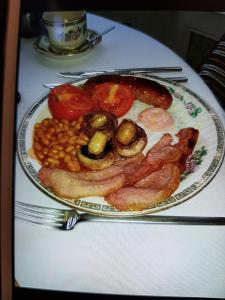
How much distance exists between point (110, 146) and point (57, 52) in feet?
1.28

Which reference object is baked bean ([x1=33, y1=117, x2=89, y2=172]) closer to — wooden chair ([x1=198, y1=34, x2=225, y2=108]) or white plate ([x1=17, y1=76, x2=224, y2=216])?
white plate ([x1=17, y1=76, x2=224, y2=216])

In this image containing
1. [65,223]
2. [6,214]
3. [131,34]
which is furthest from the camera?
[131,34]

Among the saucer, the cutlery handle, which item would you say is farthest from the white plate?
the saucer

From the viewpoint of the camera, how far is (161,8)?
0.45 meters

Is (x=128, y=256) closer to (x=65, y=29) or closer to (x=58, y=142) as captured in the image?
(x=58, y=142)

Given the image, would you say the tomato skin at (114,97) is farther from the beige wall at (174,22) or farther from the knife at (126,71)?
the beige wall at (174,22)

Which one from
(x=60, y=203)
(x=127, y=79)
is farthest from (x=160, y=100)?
(x=60, y=203)

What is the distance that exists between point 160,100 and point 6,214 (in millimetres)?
514

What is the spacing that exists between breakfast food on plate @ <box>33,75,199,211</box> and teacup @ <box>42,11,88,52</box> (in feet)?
0.42

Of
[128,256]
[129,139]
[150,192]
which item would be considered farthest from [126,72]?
[128,256]

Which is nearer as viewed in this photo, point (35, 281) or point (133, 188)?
point (35, 281)

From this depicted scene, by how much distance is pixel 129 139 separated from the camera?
0.69 metres

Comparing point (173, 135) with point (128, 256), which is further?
point (173, 135)

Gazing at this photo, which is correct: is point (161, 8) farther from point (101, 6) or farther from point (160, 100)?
point (160, 100)
